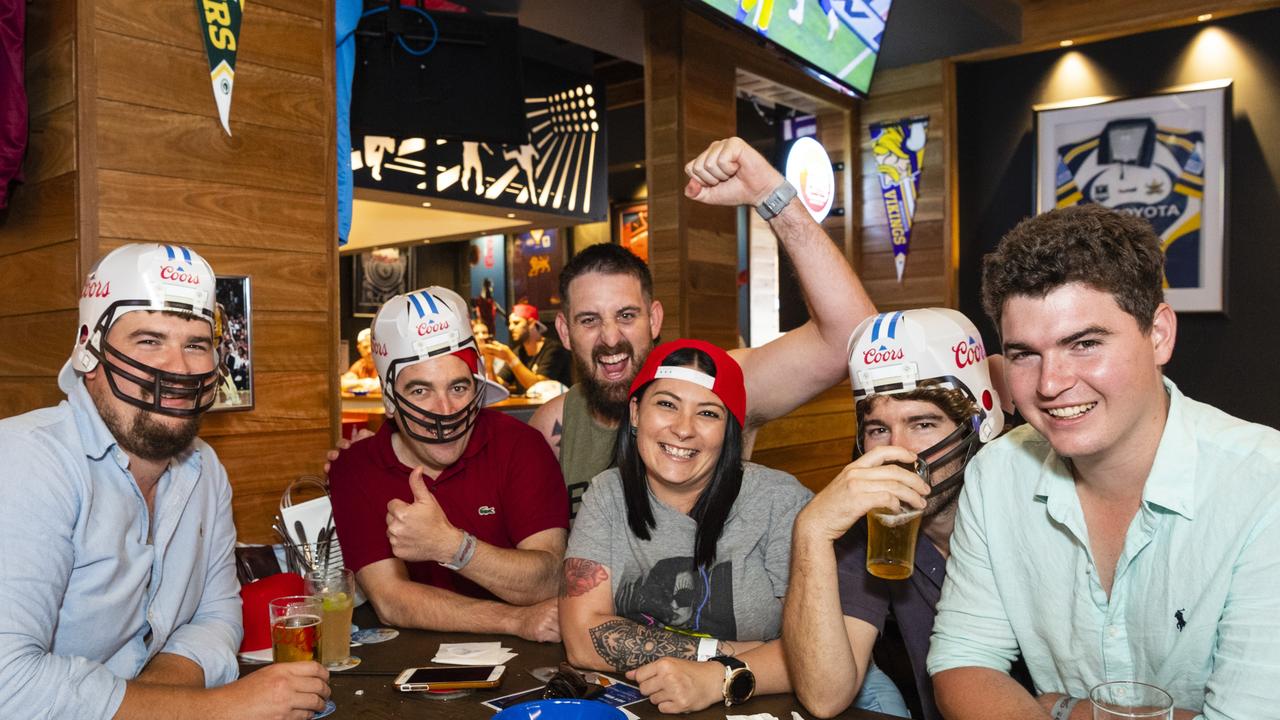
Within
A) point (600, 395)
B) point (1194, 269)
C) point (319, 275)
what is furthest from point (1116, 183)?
point (319, 275)

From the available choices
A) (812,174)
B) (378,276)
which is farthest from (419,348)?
(378,276)

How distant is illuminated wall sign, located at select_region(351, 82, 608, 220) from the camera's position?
6.51 meters

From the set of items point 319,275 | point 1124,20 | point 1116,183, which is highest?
point 1124,20

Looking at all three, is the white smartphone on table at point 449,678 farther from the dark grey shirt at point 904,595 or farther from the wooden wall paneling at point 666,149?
the wooden wall paneling at point 666,149

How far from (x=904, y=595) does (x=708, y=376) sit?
670 mm

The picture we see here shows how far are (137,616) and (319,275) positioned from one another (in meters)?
1.58

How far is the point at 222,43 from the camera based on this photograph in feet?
9.72

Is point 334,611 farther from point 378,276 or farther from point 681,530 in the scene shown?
point 378,276

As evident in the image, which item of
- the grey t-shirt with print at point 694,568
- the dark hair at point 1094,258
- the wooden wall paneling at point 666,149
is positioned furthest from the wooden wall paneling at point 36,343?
the wooden wall paneling at point 666,149

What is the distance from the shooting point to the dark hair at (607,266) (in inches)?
117

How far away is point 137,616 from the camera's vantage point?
6.44ft

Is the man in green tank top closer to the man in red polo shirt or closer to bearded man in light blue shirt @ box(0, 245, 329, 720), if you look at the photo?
the man in red polo shirt

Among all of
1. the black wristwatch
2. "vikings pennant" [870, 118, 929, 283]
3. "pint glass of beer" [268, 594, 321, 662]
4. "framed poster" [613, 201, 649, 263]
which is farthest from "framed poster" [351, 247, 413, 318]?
the black wristwatch

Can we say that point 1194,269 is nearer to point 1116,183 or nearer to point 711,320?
point 1116,183
